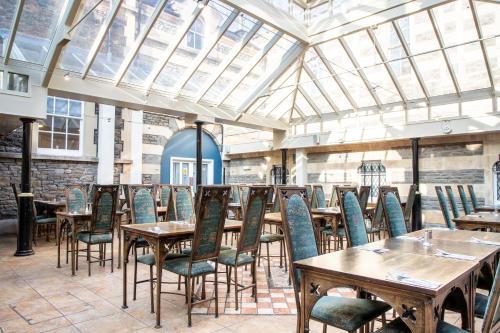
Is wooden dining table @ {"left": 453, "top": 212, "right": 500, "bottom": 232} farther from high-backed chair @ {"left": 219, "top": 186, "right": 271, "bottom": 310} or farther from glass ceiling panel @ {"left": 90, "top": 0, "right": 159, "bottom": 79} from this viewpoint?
glass ceiling panel @ {"left": 90, "top": 0, "right": 159, "bottom": 79}

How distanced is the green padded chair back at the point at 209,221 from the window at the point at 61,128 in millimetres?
7398

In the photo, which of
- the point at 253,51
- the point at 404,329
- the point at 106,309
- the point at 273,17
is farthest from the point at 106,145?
the point at 404,329

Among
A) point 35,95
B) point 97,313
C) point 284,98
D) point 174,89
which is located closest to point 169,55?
point 174,89

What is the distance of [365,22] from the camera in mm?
6328

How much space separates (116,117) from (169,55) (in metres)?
4.46

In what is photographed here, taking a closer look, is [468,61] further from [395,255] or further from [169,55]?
[395,255]

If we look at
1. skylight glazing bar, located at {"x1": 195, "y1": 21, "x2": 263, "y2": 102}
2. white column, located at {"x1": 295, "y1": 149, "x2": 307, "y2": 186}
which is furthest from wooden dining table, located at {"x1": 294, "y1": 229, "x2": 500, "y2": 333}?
white column, located at {"x1": 295, "y1": 149, "x2": 307, "y2": 186}

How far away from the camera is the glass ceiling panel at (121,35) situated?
5559 mm

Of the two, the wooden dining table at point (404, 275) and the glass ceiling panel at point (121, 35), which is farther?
the glass ceiling panel at point (121, 35)

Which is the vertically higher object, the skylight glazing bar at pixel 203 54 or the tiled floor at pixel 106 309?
the skylight glazing bar at pixel 203 54

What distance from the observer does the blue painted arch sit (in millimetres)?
11523

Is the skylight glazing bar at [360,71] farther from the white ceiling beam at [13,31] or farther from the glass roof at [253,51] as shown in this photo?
the white ceiling beam at [13,31]

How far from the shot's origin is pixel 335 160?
10234mm

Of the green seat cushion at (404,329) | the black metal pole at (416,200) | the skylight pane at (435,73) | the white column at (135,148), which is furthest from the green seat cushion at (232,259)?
the white column at (135,148)
